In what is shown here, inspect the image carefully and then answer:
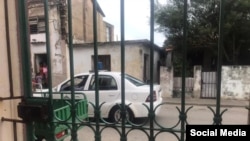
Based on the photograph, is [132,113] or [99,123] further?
[132,113]

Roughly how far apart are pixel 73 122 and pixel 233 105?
9.21m

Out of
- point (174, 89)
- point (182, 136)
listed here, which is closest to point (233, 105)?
point (174, 89)

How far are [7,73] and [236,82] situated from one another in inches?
423

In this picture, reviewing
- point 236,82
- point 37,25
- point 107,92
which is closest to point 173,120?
point 107,92

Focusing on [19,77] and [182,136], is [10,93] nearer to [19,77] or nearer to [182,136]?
[19,77]

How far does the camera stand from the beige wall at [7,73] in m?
1.47

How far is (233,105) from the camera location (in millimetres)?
9391

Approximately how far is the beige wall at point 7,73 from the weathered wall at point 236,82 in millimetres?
10565

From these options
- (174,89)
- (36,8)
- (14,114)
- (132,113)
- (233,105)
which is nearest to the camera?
(14,114)

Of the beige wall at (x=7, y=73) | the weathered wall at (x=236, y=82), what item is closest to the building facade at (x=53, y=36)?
the weathered wall at (x=236, y=82)

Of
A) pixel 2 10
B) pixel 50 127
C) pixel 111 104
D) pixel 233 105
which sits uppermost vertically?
pixel 2 10

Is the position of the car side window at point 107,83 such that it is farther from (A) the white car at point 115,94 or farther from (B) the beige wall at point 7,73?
(B) the beige wall at point 7,73

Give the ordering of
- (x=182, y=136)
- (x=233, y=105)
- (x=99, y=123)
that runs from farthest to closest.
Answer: (x=233, y=105)
(x=99, y=123)
(x=182, y=136)

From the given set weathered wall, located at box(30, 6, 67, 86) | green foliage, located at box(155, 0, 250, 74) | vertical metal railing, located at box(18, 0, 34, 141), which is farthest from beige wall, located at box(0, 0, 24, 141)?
weathered wall, located at box(30, 6, 67, 86)
